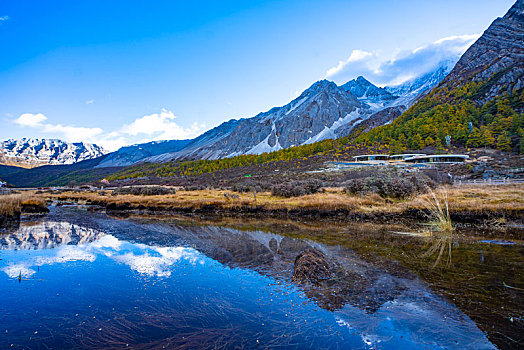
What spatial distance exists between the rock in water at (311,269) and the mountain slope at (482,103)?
248ft

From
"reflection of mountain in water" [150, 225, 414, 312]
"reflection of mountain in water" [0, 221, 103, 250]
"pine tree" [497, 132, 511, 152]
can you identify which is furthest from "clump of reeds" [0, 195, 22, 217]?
"pine tree" [497, 132, 511, 152]

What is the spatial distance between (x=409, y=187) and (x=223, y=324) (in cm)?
2410

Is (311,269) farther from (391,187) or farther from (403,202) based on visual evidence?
(391,187)

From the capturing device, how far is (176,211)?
31219 mm

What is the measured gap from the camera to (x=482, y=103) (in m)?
101

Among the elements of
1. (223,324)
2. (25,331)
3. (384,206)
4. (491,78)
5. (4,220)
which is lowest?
(384,206)

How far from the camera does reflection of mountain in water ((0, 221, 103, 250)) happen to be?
16359 millimetres

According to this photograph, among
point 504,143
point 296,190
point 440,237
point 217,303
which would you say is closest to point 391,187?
point 296,190

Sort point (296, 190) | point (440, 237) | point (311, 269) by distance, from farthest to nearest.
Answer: point (296, 190)
point (440, 237)
point (311, 269)

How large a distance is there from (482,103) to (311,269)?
126 m

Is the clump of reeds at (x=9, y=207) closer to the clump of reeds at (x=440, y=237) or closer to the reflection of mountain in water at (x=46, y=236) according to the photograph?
the reflection of mountain in water at (x=46, y=236)

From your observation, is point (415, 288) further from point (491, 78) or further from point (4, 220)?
point (491, 78)

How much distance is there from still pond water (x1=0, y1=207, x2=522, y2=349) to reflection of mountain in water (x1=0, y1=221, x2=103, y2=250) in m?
1.58

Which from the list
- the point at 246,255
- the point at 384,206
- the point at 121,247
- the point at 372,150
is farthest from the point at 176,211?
the point at 372,150
